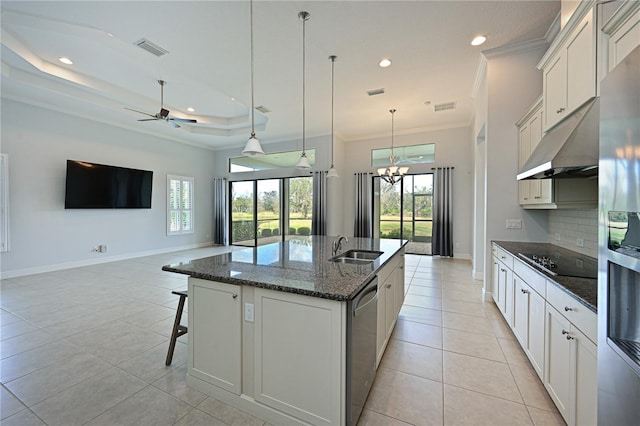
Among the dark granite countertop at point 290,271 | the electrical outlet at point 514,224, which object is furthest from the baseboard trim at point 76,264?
the electrical outlet at point 514,224

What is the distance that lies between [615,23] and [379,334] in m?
2.61

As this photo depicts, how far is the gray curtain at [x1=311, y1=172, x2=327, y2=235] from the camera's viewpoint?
25.1 ft

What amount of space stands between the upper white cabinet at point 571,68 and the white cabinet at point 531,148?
1.21 ft

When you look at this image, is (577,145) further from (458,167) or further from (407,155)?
(407,155)

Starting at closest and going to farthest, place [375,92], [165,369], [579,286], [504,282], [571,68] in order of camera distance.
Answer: [579,286] < [571,68] < [165,369] < [504,282] < [375,92]

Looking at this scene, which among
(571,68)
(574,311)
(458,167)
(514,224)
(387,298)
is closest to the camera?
(574,311)

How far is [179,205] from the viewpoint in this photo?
8.28m

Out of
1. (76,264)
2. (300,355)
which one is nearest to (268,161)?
(76,264)

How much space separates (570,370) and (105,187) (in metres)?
8.26

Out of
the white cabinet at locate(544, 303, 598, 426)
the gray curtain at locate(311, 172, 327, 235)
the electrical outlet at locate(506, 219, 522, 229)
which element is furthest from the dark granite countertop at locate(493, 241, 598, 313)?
the gray curtain at locate(311, 172, 327, 235)

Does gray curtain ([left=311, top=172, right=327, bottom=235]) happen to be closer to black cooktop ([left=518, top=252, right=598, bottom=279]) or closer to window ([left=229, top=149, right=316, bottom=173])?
window ([left=229, top=149, right=316, bottom=173])

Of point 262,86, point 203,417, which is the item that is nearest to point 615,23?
point 203,417

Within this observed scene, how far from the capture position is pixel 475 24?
3172mm

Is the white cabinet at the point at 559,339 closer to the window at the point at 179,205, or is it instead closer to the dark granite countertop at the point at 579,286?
the dark granite countertop at the point at 579,286
